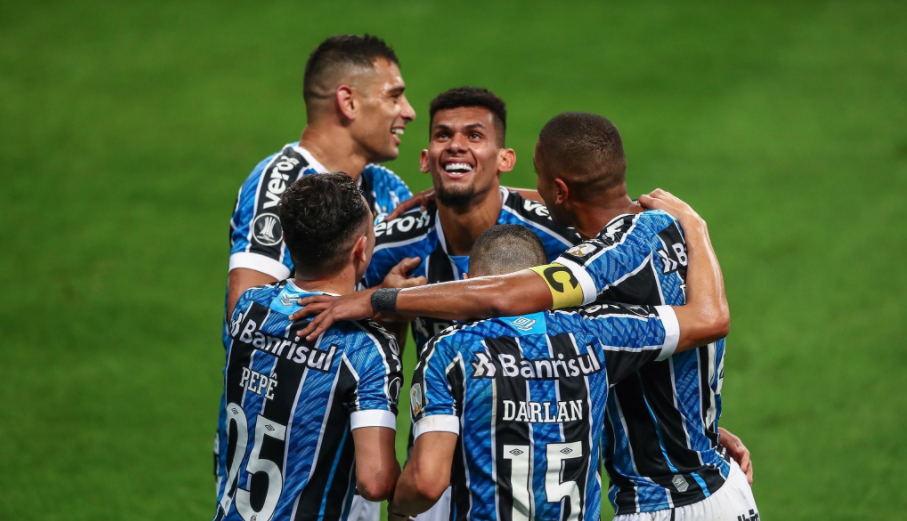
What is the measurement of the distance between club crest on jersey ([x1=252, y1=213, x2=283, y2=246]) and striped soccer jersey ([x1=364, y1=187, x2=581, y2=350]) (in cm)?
58

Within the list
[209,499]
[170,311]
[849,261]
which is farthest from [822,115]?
[209,499]

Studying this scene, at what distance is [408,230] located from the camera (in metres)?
5.67

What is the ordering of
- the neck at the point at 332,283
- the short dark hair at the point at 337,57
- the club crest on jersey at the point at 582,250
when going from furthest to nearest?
the short dark hair at the point at 337,57
the club crest on jersey at the point at 582,250
the neck at the point at 332,283

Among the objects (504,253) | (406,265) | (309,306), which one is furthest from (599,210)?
(309,306)

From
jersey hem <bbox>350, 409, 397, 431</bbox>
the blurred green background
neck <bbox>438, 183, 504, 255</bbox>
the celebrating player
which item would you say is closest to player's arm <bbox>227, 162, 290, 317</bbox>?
the celebrating player

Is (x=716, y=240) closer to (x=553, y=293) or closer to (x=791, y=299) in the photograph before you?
(x=791, y=299)

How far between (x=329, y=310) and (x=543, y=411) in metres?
0.98

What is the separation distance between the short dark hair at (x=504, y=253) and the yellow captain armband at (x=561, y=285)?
0.34 ft

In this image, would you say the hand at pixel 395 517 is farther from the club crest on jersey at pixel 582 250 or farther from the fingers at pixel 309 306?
the club crest on jersey at pixel 582 250

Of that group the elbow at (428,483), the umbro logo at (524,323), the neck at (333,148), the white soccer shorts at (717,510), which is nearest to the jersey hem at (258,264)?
the neck at (333,148)

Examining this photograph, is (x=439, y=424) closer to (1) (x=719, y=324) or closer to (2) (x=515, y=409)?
Result: (2) (x=515, y=409)

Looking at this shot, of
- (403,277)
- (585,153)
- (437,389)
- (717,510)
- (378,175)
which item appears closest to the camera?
(437,389)

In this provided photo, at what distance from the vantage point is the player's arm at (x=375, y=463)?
12.4ft

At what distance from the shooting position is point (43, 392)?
956 cm
